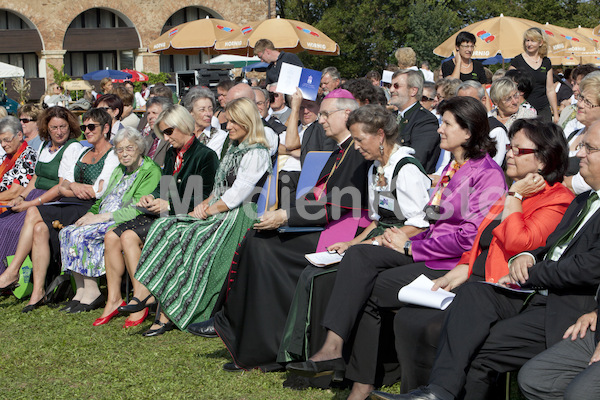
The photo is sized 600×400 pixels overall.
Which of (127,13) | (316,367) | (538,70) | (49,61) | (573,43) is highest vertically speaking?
(127,13)

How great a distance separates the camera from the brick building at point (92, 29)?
38531mm

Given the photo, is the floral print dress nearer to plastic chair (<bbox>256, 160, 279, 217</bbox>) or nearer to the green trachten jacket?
the green trachten jacket

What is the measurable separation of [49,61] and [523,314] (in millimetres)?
38863

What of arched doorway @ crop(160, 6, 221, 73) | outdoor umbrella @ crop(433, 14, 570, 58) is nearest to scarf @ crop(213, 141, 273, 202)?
outdoor umbrella @ crop(433, 14, 570, 58)

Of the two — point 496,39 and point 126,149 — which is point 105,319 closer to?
point 126,149

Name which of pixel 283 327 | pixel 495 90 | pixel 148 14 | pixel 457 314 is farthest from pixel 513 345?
pixel 148 14

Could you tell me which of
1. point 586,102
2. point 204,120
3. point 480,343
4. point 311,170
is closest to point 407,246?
point 480,343

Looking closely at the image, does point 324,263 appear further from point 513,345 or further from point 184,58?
point 184,58

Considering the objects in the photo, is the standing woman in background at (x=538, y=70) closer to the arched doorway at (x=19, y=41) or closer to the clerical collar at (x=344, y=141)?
the clerical collar at (x=344, y=141)

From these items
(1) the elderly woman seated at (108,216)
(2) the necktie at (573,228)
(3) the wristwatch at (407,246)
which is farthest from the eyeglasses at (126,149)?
(2) the necktie at (573,228)

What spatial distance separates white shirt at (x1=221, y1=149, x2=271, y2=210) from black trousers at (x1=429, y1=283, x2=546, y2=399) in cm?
242

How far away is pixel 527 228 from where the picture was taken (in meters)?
3.86

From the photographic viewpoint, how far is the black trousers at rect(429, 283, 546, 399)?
11.4 feet

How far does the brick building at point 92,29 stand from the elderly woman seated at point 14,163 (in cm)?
3225
